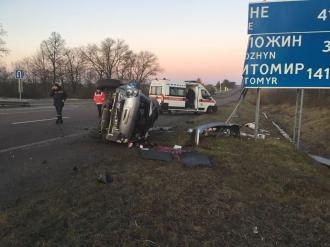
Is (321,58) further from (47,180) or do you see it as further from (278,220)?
(47,180)

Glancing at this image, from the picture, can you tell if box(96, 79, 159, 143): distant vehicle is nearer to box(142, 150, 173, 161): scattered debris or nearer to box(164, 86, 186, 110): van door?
box(142, 150, 173, 161): scattered debris

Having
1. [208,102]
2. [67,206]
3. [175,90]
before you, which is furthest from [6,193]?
[208,102]

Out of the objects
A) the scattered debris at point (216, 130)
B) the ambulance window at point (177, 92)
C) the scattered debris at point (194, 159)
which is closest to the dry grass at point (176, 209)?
the scattered debris at point (194, 159)

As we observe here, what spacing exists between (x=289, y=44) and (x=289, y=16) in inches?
25.9

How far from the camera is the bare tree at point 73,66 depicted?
88188mm

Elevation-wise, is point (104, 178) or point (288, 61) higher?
point (288, 61)

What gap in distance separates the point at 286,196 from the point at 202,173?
1409 millimetres

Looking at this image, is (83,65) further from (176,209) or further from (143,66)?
(176,209)

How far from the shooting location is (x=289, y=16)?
8961mm

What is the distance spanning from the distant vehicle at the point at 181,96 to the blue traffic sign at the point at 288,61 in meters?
14.6

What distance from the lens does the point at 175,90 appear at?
24562 mm

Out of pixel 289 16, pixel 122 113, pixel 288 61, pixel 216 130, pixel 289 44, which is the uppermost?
pixel 289 16

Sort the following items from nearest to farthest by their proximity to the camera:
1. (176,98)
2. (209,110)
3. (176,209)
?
(176,209) → (176,98) → (209,110)

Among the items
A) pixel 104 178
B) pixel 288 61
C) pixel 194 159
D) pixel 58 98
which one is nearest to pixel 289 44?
pixel 288 61
